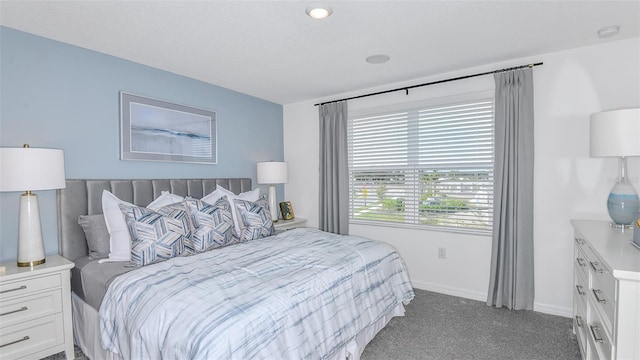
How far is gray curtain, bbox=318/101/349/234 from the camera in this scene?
421 centimetres

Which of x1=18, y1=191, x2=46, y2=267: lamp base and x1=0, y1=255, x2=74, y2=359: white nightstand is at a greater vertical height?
x1=18, y1=191, x2=46, y2=267: lamp base

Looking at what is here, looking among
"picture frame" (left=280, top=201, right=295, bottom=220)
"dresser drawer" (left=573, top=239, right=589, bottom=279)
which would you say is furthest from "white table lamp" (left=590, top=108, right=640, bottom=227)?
"picture frame" (left=280, top=201, right=295, bottom=220)

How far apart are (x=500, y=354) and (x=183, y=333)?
86.9 inches

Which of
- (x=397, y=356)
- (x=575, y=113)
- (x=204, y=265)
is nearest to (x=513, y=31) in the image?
(x=575, y=113)

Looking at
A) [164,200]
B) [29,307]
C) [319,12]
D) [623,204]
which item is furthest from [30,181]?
[623,204]

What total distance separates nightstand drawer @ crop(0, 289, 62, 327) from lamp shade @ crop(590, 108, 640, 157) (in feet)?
12.9

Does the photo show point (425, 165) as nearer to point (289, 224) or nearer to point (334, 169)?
point (334, 169)

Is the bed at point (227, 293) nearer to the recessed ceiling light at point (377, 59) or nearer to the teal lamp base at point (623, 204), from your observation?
the teal lamp base at point (623, 204)

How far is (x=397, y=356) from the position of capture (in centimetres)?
231

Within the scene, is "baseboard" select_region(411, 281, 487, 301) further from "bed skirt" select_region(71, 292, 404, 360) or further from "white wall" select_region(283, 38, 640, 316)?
"bed skirt" select_region(71, 292, 404, 360)

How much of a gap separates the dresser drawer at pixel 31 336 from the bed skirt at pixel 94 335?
0.46 feet

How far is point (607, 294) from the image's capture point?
5.14 ft

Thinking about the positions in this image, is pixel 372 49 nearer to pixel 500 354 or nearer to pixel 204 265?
pixel 204 265

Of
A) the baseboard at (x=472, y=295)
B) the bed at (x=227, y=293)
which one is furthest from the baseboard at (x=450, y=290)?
the bed at (x=227, y=293)
